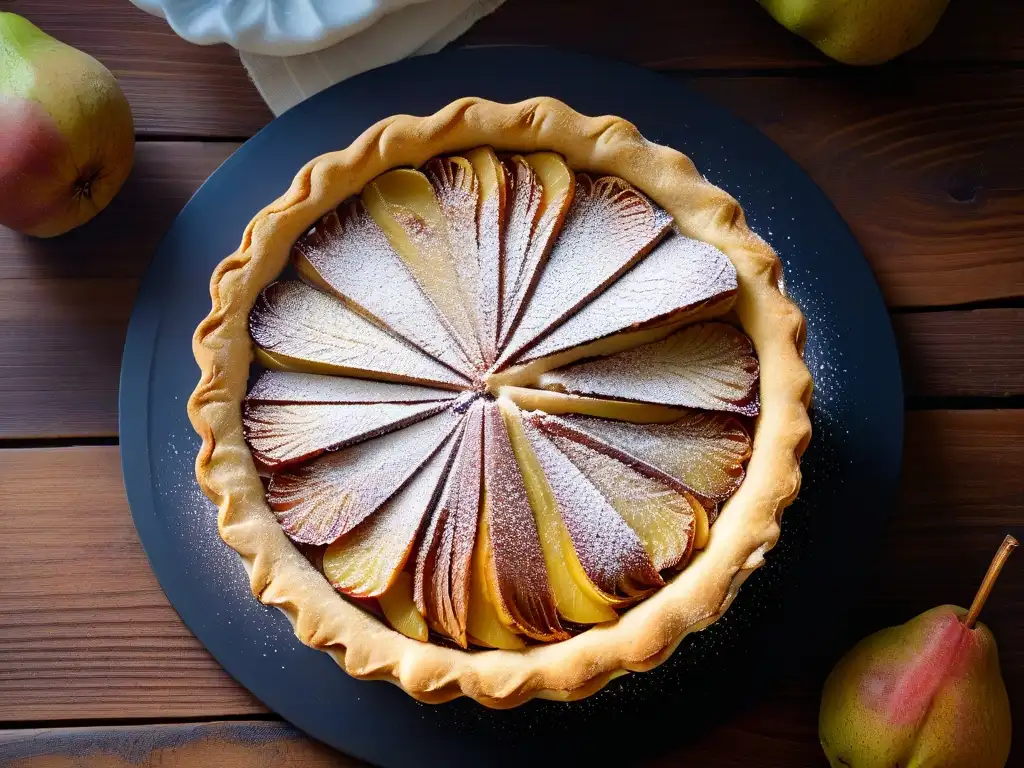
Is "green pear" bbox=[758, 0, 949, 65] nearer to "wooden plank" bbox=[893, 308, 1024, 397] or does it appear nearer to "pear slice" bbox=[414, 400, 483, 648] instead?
"wooden plank" bbox=[893, 308, 1024, 397]

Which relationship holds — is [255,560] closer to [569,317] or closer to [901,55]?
[569,317]

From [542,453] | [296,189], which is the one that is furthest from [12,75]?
[542,453]

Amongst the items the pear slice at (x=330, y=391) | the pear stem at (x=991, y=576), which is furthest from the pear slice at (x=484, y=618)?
the pear stem at (x=991, y=576)

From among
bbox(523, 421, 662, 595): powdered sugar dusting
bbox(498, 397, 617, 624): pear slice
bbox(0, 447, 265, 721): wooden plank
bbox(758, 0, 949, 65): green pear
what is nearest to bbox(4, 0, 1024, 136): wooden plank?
bbox(758, 0, 949, 65): green pear

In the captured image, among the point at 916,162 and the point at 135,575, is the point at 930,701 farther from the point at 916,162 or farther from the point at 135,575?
the point at 135,575

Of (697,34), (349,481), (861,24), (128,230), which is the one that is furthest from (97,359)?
(861,24)

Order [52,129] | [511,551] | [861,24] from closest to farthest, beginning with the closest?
[511,551] → [52,129] → [861,24]
